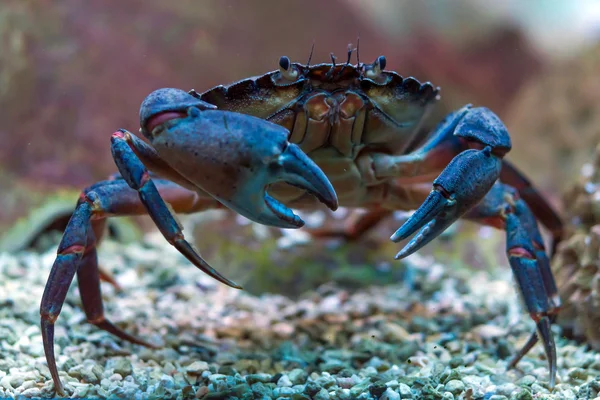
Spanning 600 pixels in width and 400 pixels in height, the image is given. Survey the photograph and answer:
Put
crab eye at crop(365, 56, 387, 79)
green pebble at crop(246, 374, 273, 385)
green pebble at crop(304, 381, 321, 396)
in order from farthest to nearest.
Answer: crab eye at crop(365, 56, 387, 79) < green pebble at crop(246, 374, 273, 385) < green pebble at crop(304, 381, 321, 396)

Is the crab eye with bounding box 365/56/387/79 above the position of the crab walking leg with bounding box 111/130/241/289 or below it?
above

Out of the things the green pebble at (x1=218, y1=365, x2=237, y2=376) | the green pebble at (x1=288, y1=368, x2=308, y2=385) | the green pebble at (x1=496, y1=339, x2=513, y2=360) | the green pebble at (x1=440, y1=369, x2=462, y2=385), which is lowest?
the green pebble at (x1=440, y1=369, x2=462, y2=385)

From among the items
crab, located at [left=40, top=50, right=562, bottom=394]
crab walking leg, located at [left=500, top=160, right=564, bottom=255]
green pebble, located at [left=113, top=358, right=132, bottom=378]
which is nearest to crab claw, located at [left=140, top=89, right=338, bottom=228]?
crab, located at [left=40, top=50, right=562, bottom=394]

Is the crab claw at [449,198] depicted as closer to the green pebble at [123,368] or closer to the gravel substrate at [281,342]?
the gravel substrate at [281,342]

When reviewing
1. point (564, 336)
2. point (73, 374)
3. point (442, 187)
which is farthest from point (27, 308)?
point (564, 336)

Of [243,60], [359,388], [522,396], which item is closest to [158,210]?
[359,388]

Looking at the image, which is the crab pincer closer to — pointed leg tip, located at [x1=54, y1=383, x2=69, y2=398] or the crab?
the crab
